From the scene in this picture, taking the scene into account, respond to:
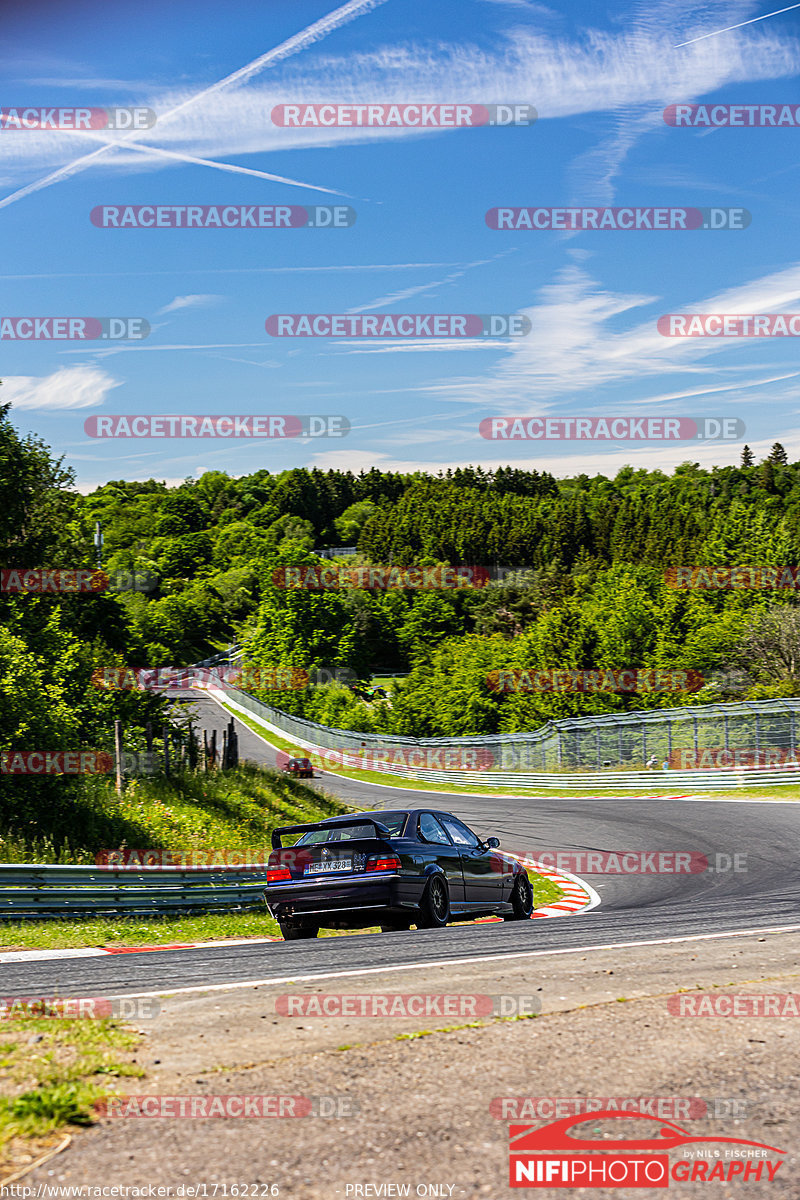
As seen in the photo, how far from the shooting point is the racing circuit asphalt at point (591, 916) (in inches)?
295

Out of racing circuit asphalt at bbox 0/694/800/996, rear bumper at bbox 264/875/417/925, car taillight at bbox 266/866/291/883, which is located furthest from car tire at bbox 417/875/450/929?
car taillight at bbox 266/866/291/883

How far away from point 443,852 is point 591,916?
1989 mm

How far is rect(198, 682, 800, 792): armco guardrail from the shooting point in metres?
32.8

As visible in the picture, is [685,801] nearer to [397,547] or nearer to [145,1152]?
[145,1152]

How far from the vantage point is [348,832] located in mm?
11000

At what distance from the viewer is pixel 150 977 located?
7273mm

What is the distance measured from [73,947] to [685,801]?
22926 millimetres

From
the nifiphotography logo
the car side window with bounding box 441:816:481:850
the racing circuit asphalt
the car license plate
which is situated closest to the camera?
the nifiphotography logo

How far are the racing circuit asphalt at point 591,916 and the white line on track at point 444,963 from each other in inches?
2.5

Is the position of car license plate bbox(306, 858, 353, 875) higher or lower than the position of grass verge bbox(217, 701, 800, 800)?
higher

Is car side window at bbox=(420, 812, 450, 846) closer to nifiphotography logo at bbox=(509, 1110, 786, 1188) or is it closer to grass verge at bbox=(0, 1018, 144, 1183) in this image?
grass verge at bbox=(0, 1018, 144, 1183)

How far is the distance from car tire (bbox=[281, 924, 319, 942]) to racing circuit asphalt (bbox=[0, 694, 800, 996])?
4.07 ft

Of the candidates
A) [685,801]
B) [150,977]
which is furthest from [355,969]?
[685,801]

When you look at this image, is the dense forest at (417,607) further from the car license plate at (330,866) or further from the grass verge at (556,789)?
the grass verge at (556,789)
